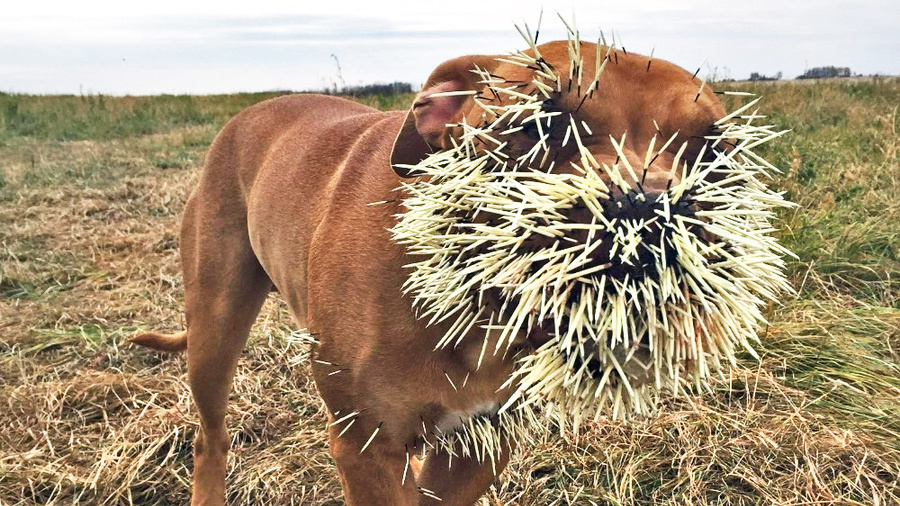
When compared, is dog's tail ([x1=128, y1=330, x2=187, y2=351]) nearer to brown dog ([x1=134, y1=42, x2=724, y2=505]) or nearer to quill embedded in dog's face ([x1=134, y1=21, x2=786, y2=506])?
brown dog ([x1=134, y1=42, x2=724, y2=505])

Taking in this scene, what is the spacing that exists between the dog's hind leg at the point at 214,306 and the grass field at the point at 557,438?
0.78 ft

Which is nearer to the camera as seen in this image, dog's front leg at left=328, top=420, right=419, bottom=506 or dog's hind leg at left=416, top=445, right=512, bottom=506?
dog's front leg at left=328, top=420, right=419, bottom=506

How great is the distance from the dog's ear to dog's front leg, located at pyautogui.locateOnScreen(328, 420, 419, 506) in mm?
701

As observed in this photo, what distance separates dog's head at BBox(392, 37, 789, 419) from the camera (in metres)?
1.07

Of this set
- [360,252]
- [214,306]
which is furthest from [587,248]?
[214,306]

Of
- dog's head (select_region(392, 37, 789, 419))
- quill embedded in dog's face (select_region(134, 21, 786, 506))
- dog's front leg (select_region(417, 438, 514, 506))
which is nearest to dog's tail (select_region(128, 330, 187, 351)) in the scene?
quill embedded in dog's face (select_region(134, 21, 786, 506))

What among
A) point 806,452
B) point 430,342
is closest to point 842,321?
point 806,452

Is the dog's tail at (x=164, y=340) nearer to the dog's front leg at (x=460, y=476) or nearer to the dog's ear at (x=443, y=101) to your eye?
the dog's front leg at (x=460, y=476)

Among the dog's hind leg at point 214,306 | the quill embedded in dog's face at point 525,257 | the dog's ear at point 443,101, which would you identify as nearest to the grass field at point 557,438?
the dog's hind leg at point 214,306

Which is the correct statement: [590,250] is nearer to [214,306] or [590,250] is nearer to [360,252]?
[360,252]

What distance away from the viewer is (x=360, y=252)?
1.76m

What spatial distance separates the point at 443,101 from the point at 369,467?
94cm

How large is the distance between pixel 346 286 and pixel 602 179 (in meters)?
0.85

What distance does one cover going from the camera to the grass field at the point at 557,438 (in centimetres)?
269
